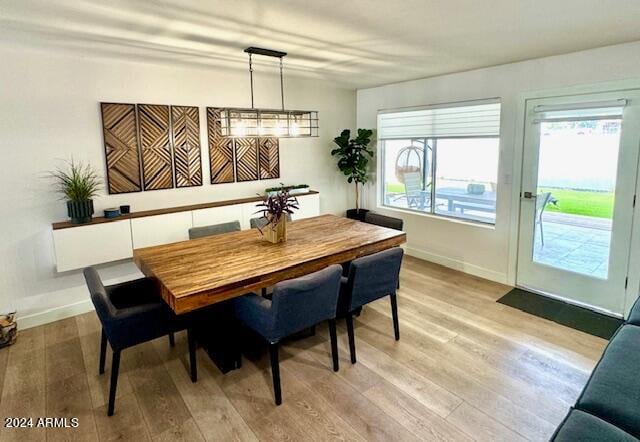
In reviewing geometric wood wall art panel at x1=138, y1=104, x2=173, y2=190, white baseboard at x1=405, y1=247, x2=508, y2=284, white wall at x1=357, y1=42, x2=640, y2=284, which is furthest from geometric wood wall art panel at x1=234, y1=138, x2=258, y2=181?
white baseboard at x1=405, y1=247, x2=508, y2=284

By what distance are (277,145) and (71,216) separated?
8.20 ft

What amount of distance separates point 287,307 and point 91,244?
2.26 metres

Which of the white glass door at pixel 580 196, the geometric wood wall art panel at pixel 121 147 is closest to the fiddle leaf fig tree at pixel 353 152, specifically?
the white glass door at pixel 580 196

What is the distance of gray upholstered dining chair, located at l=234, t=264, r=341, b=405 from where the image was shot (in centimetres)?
227

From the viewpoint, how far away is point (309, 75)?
178 inches

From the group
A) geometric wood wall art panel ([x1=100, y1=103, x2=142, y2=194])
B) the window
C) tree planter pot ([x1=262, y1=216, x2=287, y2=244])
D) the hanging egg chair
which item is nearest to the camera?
tree planter pot ([x1=262, y1=216, x2=287, y2=244])

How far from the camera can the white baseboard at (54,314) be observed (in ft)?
11.4

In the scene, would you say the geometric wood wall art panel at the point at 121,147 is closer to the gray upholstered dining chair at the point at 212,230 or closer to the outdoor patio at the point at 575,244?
the gray upholstered dining chair at the point at 212,230

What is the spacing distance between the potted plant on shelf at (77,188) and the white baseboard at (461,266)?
400cm

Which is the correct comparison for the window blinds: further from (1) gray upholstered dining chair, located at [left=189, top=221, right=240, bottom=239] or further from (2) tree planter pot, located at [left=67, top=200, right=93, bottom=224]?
(2) tree planter pot, located at [left=67, top=200, right=93, bottom=224]

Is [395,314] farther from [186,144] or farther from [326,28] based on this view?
[186,144]

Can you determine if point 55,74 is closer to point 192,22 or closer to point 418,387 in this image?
point 192,22

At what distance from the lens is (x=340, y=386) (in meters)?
2.56

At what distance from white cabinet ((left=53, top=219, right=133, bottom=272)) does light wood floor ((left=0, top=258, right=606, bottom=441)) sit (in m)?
0.63
